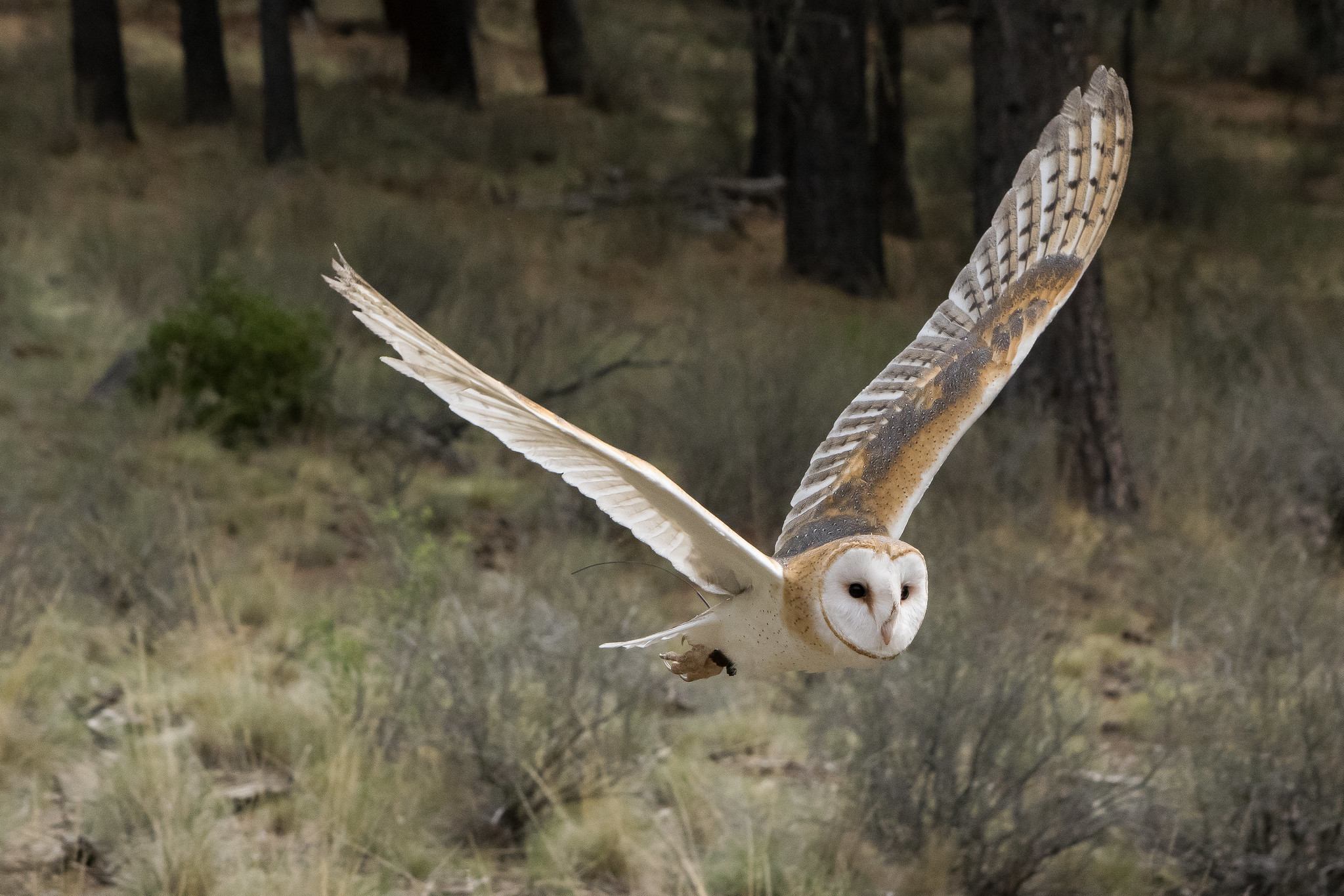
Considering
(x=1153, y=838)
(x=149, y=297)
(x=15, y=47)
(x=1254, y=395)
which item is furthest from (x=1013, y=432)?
(x=15, y=47)

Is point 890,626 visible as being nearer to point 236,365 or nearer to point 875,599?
point 875,599

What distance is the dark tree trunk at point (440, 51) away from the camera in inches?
763

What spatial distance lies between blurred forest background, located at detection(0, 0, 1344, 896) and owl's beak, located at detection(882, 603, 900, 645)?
7.14 ft

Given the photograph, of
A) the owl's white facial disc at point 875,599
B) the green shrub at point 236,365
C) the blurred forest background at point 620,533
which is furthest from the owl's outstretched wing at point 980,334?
the green shrub at point 236,365

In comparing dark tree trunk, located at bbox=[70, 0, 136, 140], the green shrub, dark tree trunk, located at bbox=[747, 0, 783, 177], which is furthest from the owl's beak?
dark tree trunk, located at bbox=[70, 0, 136, 140]

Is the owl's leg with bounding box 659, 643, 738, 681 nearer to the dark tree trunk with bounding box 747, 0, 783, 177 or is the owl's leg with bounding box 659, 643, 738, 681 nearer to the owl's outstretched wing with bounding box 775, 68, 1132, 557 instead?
the owl's outstretched wing with bounding box 775, 68, 1132, 557

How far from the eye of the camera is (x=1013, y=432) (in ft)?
24.1

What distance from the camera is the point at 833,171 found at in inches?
515

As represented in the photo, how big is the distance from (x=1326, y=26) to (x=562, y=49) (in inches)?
481

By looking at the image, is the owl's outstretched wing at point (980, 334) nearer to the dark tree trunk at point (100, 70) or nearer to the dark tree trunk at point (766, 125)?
the dark tree trunk at point (766, 125)

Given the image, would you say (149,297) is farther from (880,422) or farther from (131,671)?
(880,422)

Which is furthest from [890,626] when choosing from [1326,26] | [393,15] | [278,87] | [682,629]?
[393,15]

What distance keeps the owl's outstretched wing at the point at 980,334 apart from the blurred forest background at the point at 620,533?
57.7 inches

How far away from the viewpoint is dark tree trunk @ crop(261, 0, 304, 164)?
1484 cm
